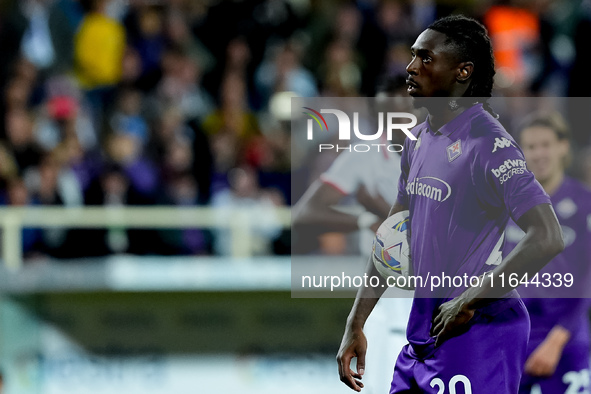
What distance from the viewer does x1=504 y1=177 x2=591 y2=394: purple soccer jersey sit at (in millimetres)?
4145

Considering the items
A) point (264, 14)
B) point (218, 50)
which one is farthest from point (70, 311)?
point (264, 14)

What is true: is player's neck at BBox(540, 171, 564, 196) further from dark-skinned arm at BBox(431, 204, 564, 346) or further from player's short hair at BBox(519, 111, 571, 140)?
dark-skinned arm at BBox(431, 204, 564, 346)

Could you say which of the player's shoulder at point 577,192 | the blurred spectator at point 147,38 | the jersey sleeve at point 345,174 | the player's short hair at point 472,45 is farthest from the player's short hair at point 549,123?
the blurred spectator at point 147,38

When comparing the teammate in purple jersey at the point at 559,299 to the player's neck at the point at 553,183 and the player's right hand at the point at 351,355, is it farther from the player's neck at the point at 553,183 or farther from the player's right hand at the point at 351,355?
the player's right hand at the point at 351,355

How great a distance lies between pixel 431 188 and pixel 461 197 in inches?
4.0

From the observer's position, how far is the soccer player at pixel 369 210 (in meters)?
3.49

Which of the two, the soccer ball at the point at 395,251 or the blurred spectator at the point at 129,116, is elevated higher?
the soccer ball at the point at 395,251

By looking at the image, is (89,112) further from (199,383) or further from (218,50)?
(199,383)

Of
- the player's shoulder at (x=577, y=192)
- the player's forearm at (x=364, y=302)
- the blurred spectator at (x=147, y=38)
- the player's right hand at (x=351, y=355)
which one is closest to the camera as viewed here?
the player's right hand at (x=351, y=355)

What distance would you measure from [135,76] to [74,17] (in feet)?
3.64

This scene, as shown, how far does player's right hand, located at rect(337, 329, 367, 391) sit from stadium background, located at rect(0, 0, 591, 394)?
128 inches

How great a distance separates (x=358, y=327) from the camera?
9.29ft

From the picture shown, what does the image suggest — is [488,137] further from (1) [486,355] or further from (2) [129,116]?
(2) [129,116]

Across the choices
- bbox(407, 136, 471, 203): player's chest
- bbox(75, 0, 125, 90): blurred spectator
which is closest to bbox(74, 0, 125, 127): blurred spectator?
bbox(75, 0, 125, 90): blurred spectator
